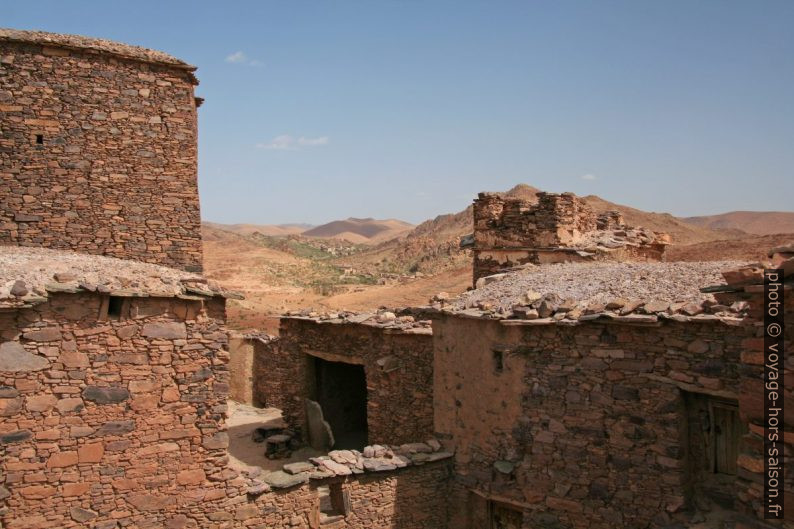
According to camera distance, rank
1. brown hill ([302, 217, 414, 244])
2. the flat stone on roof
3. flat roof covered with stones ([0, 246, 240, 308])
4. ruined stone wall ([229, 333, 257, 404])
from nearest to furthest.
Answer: flat roof covered with stones ([0, 246, 240, 308]) → the flat stone on roof → ruined stone wall ([229, 333, 257, 404]) → brown hill ([302, 217, 414, 244])

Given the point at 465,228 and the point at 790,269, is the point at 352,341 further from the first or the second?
the point at 465,228

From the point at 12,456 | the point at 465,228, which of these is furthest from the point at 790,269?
the point at 465,228

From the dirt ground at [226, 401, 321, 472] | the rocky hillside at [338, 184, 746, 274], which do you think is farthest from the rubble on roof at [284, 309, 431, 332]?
the rocky hillside at [338, 184, 746, 274]

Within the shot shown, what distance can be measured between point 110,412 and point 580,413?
593 cm

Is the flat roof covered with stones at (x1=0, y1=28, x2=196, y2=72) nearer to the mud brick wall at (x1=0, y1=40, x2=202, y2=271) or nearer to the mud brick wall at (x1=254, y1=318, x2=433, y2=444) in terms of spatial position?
the mud brick wall at (x1=0, y1=40, x2=202, y2=271)

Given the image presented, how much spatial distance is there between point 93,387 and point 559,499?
20.2 feet

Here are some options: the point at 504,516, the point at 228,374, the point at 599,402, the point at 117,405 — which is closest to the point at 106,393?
the point at 117,405

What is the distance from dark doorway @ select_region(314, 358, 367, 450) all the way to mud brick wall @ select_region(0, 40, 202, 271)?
477 centimetres

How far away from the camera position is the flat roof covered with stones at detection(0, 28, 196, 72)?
10031mm

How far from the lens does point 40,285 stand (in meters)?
7.47

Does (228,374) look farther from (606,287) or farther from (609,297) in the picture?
(606,287)

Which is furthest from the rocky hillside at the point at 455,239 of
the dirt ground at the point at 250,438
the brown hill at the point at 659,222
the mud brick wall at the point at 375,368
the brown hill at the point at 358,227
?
the brown hill at the point at 358,227

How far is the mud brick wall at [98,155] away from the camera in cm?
1007

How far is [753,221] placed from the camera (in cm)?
8762
